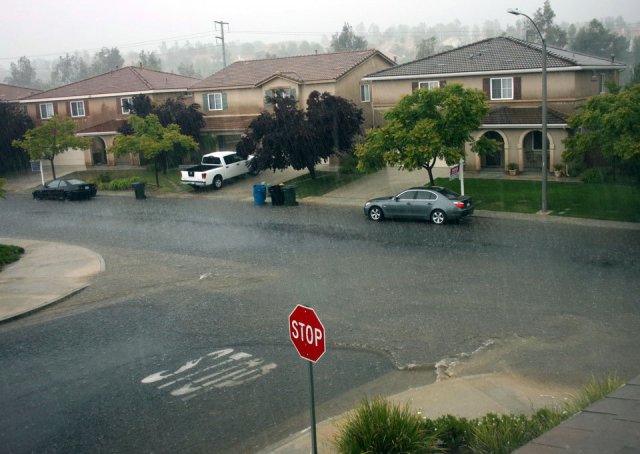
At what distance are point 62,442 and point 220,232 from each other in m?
16.6

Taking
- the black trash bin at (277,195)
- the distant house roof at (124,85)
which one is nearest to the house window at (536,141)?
the black trash bin at (277,195)

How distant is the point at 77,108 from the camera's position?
51.2m

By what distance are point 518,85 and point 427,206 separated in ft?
42.9

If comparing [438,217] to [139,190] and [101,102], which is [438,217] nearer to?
[139,190]

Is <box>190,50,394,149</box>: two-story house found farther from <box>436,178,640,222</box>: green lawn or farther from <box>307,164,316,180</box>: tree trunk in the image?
Answer: <box>436,178,640,222</box>: green lawn

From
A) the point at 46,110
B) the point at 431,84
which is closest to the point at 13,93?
the point at 46,110

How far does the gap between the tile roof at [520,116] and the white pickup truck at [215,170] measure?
42.3 feet

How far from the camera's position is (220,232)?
87.0 feet

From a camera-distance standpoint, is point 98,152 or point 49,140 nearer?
point 49,140

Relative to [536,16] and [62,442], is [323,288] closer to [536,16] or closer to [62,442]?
[62,442]

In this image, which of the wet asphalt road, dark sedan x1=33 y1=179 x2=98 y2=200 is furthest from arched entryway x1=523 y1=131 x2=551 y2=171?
dark sedan x1=33 y1=179 x2=98 y2=200

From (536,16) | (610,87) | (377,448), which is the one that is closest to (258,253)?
(377,448)

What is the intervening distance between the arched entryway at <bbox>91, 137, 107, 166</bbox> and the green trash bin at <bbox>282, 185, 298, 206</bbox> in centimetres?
2291

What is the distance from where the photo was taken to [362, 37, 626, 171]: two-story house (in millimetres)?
34000
